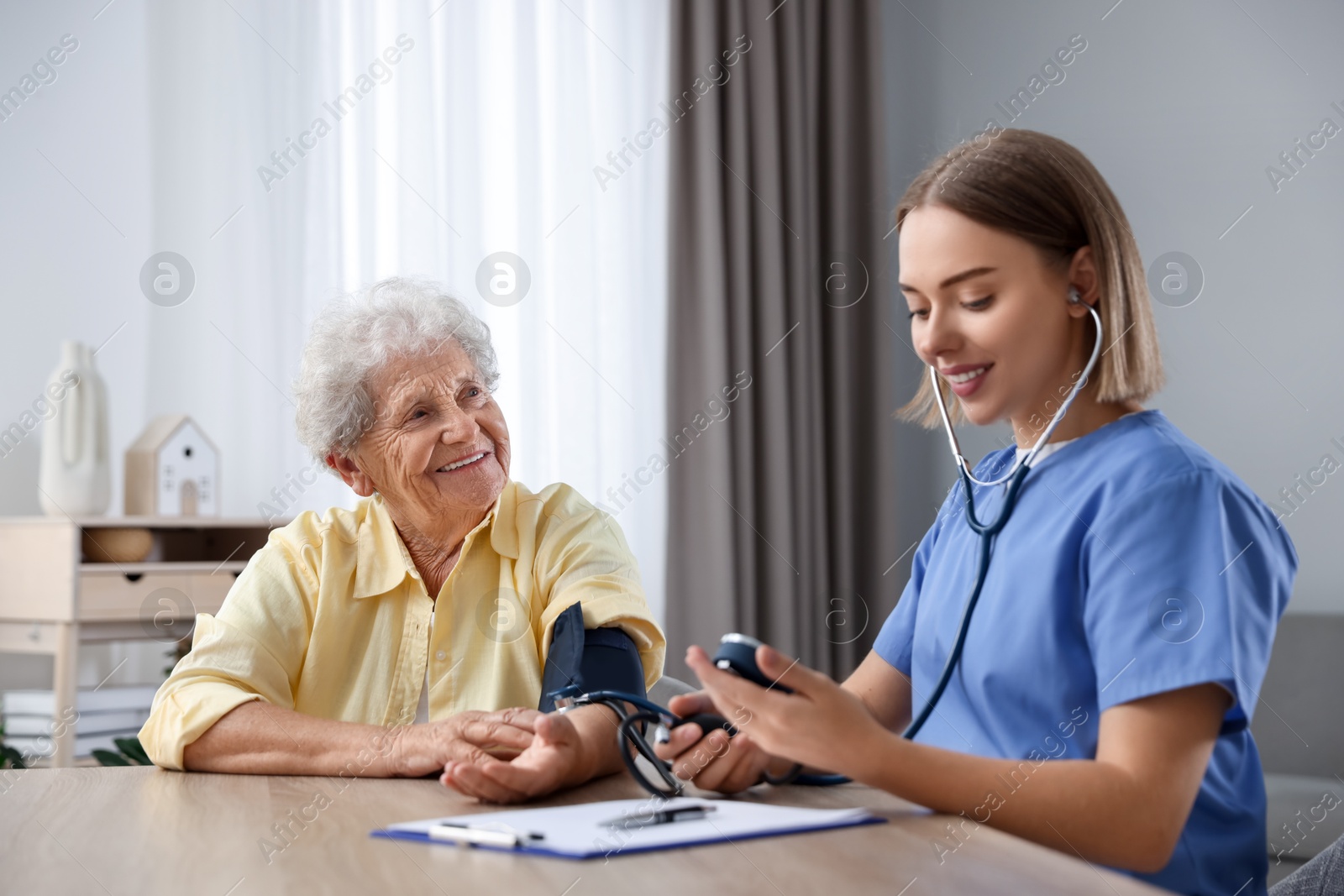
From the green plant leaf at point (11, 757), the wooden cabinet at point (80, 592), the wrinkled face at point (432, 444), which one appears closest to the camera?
the wrinkled face at point (432, 444)

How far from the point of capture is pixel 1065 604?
3.26 ft

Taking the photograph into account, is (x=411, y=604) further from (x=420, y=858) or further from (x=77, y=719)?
(x=77, y=719)

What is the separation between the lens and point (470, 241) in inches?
124

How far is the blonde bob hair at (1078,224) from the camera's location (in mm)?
1046

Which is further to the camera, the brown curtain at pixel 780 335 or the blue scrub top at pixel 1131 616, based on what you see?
the brown curtain at pixel 780 335

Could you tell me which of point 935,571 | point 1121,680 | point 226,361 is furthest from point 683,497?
point 1121,680

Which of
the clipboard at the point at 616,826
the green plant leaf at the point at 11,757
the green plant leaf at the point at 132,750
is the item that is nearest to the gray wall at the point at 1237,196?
the clipboard at the point at 616,826

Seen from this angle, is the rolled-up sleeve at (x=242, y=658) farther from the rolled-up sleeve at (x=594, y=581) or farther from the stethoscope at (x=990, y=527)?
the stethoscope at (x=990, y=527)

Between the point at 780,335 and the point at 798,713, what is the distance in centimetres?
269

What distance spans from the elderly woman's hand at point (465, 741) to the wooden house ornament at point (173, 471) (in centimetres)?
167

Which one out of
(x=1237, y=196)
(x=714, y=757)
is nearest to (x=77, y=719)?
(x=714, y=757)

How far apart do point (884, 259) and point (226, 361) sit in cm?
197

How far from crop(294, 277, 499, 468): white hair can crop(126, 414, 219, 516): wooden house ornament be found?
1.13 m

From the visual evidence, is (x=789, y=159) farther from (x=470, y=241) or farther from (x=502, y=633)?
(x=502, y=633)
